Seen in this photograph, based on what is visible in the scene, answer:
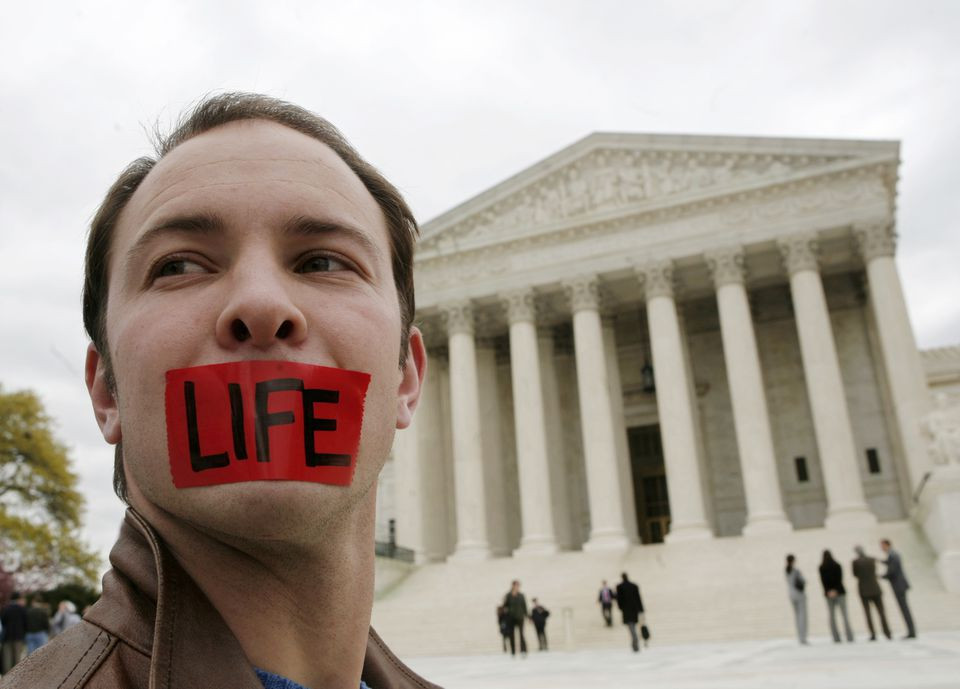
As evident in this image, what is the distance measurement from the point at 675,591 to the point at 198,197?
85.7 ft

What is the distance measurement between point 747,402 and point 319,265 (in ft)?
104

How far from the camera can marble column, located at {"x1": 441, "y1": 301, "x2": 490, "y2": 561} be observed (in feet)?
110

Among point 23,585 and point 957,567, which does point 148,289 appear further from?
point 23,585

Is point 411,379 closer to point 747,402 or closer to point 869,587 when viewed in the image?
point 869,587

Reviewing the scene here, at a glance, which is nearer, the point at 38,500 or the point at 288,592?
the point at 288,592

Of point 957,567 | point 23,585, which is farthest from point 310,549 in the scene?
point 23,585

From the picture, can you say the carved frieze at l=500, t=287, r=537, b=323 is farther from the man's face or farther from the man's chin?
the man's chin

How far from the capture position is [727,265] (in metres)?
32.6

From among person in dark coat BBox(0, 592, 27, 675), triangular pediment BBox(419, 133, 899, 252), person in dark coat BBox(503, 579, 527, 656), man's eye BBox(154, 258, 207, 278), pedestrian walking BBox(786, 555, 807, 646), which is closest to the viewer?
man's eye BBox(154, 258, 207, 278)

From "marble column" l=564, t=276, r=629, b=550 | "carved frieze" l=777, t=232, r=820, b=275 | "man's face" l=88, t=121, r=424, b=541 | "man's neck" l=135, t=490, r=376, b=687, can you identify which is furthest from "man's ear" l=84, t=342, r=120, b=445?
"carved frieze" l=777, t=232, r=820, b=275

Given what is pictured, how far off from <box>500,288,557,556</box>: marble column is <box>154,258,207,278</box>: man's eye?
31.6 metres

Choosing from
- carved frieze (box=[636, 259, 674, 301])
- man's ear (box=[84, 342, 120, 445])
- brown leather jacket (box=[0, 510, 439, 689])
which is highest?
carved frieze (box=[636, 259, 674, 301])

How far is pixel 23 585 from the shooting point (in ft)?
130

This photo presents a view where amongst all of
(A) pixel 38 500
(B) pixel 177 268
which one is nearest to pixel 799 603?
(B) pixel 177 268
